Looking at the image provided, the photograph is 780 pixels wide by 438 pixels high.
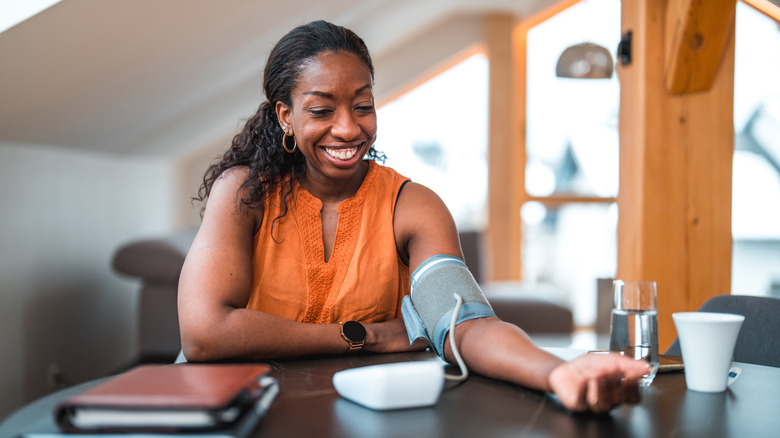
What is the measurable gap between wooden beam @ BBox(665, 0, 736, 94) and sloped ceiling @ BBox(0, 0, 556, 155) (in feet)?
4.83

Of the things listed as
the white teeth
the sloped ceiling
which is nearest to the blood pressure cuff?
the white teeth

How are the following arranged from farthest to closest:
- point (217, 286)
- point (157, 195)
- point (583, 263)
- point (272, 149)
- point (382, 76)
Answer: point (382, 76)
point (583, 263)
point (157, 195)
point (272, 149)
point (217, 286)

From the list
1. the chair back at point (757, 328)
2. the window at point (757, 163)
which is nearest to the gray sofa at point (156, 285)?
the chair back at point (757, 328)

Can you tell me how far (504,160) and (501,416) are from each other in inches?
188

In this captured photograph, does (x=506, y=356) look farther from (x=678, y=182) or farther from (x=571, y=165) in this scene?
(x=571, y=165)

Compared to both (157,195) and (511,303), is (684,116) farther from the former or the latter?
(157,195)

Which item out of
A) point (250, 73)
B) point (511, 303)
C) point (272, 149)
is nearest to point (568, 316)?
point (511, 303)

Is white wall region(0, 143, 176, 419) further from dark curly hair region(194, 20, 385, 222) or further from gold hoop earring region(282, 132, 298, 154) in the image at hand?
gold hoop earring region(282, 132, 298, 154)

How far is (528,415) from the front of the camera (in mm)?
933

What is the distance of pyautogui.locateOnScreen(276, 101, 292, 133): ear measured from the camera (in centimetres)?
167

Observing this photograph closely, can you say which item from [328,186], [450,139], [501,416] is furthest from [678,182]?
[450,139]

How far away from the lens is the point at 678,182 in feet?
8.01

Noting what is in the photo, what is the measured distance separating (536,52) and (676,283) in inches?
144

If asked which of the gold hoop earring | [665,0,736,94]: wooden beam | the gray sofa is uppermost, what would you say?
[665,0,736,94]: wooden beam
